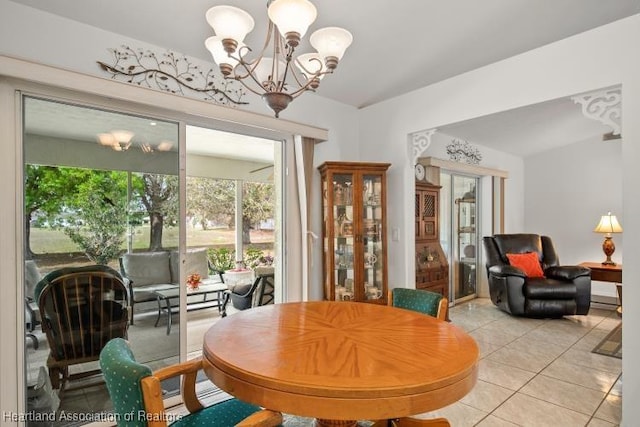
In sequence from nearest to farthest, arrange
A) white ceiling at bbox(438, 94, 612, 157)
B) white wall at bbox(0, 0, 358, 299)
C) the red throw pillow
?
white wall at bbox(0, 0, 358, 299) → white ceiling at bbox(438, 94, 612, 157) → the red throw pillow

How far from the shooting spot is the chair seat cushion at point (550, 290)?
14.1ft

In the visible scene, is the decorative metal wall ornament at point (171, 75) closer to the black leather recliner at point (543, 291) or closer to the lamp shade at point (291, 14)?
the lamp shade at point (291, 14)

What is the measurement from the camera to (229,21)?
1453mm

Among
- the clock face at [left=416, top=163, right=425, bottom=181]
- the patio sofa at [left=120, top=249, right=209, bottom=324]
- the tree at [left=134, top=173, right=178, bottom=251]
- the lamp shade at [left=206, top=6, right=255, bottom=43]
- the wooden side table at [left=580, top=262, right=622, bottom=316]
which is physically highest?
the lamp shade at [left=206, top=6, right=255, bottom=43]

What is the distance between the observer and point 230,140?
4.89m

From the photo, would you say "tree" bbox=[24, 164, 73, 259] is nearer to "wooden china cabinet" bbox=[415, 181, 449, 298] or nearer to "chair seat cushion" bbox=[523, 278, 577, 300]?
"wooden china cabinet" bbox=[415, 181, 449, 298]

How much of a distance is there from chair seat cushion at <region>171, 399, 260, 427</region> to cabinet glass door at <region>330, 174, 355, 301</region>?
1.99 meters

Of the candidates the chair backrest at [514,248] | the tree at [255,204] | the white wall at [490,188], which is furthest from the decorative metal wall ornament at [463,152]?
the tree at [255,204]

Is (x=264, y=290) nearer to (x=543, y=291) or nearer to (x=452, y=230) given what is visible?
Result: (x=452, y=230)

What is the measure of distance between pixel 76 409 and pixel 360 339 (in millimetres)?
2038

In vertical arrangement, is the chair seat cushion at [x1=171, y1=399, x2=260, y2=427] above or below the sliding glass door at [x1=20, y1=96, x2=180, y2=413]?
below

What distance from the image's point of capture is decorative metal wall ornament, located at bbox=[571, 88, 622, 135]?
2.19m

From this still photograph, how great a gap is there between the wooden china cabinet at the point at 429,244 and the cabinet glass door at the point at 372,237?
3.50 feet

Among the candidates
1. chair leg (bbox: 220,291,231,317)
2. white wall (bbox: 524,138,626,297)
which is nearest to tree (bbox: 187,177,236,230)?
chair leg (bbox: 220,291,231,317)
